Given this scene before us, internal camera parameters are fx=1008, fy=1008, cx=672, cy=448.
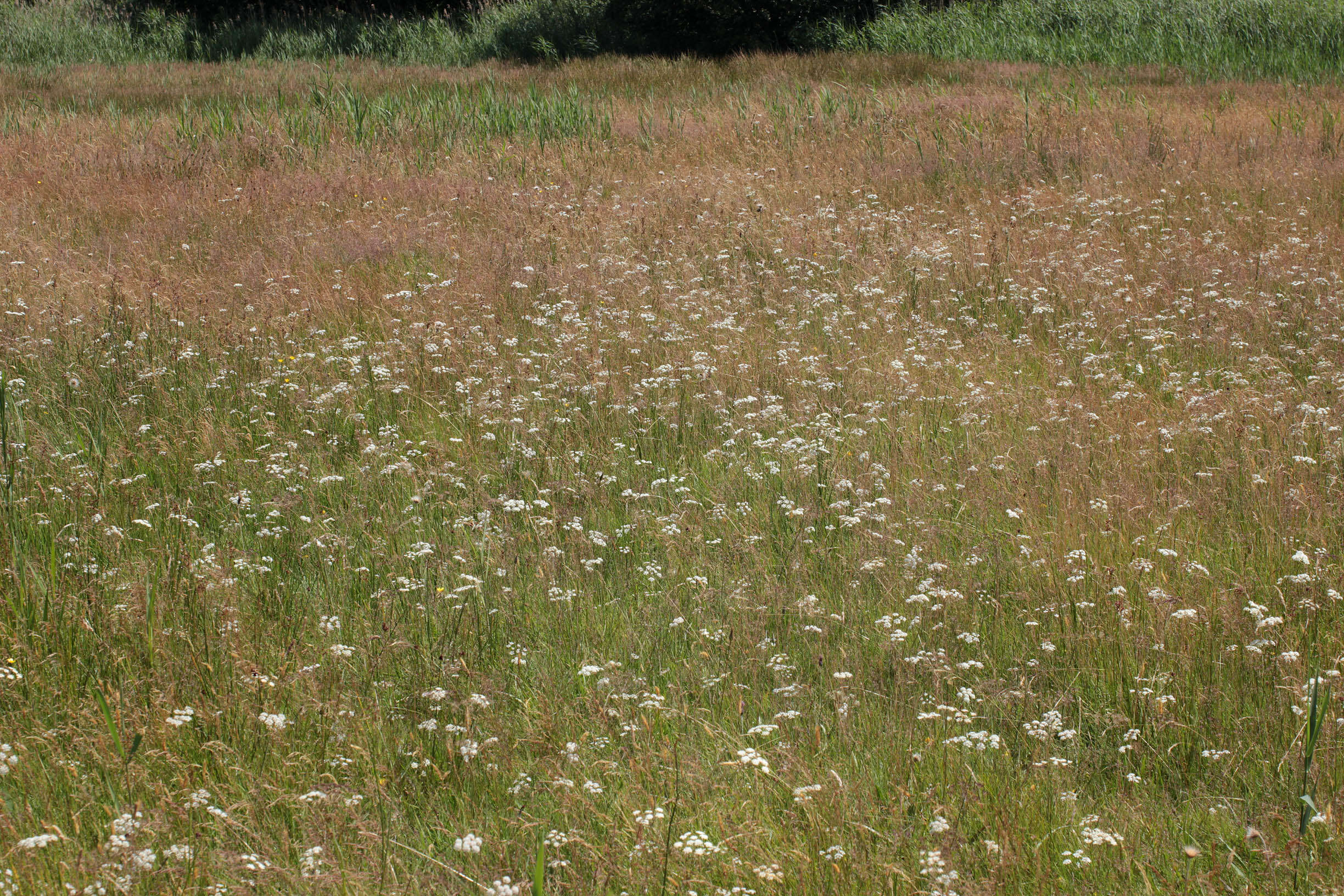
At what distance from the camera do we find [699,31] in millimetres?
23922

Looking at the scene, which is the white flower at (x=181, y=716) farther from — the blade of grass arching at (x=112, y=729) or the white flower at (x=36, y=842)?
the white flower at (x=36, y=842)

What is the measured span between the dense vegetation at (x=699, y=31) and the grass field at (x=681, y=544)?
992 cm

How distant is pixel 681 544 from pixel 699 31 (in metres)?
22.4

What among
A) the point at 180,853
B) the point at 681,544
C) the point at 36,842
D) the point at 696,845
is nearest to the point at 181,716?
the point at 180,853

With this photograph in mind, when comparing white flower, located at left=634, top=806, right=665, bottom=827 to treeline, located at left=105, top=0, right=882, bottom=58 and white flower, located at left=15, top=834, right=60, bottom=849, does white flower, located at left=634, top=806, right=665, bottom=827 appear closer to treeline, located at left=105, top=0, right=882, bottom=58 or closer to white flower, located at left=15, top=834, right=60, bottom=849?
white flower, located at left=15, top=834, right=60, bottom=849

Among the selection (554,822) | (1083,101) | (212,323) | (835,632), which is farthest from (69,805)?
(1083,101)

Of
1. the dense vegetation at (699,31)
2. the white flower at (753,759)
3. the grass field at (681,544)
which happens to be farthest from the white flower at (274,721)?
the dense vegetation at (699,31)

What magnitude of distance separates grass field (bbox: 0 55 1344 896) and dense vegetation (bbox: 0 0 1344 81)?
9916 millimetres

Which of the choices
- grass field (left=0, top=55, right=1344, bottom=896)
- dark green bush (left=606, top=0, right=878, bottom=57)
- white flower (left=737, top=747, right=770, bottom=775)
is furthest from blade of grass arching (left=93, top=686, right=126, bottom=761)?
dark green bush (left=606, top=0, right=878, bottom=57)

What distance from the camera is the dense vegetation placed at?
1780cm

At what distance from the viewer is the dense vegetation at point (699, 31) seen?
17.8 metres

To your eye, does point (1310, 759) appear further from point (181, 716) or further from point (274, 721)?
point (181, 716)

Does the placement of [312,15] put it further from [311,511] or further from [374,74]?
[311,511]

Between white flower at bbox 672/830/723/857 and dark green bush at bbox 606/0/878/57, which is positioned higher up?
dark green bush at bbox 606/0/878/57
